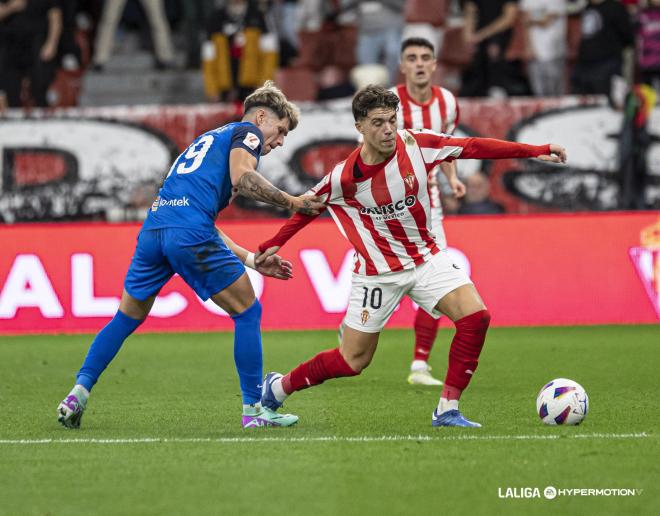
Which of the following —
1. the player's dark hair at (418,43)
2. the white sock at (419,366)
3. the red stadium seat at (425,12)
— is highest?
the red stadium seat at (425,12)

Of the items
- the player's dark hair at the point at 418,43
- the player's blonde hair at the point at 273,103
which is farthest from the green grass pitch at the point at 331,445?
the player's dark hair at the point at 418,43

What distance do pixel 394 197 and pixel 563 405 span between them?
4.90 ft

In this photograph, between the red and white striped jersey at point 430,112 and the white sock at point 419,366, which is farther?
the red and white striped jersey at point 430,112

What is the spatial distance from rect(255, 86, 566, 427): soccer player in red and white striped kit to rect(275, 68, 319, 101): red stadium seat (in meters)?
9.60

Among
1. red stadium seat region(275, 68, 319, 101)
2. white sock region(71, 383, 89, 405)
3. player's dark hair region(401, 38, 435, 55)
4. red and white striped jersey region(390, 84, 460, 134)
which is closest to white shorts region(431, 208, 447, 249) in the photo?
red and white striped jersey region(390, 84, 460, 134)

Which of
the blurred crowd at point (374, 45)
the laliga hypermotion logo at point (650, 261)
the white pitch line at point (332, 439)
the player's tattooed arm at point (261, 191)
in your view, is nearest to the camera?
the white pitch line at point (332, 439)

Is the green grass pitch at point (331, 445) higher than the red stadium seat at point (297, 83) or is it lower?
lower

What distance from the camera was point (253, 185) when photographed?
7.28m

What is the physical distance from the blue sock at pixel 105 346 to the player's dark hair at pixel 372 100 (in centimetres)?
178

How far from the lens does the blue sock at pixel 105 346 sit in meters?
7.71

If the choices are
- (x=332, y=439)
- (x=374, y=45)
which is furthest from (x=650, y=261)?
(x=332, y=439)

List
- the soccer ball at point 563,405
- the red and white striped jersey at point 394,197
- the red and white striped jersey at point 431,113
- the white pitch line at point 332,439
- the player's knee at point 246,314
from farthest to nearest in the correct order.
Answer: the red and white striped jersey at point 431,113 → the red and white striped jersey at point 394,197 → the player's knee at point 246,314 → the soccer ball at point 563,405 → the white pitch line at point 332,439

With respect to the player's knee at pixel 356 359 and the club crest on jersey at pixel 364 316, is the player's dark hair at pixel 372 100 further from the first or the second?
the player's knee at pixel 356 359

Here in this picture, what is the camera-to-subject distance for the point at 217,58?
17125 mm
